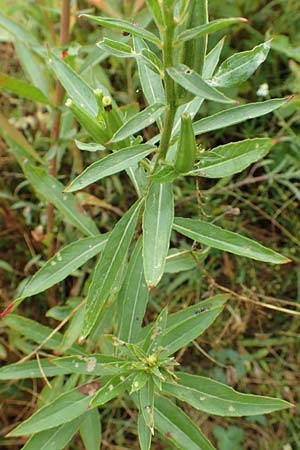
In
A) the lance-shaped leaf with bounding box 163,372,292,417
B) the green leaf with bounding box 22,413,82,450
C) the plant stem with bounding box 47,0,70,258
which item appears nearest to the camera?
the lance-shaped leaf with bounding box 163,372,292,417

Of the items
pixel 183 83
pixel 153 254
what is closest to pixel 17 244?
pixel 153 254

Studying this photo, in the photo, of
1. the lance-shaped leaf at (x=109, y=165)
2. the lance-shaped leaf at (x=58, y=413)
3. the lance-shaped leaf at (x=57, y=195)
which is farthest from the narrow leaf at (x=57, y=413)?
the lance-shaped leaf at (x=109, y=165)

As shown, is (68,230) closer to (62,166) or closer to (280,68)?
(62,166)

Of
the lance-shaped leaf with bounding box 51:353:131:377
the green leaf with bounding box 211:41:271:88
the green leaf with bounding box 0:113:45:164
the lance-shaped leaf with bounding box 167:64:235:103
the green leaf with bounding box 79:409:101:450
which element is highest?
the lance-shaped leaf with bounding box 167:64:235:103

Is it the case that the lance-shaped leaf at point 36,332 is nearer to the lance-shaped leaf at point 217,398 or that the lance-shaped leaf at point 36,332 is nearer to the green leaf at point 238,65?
the lance-shaped leaf at point 217,398

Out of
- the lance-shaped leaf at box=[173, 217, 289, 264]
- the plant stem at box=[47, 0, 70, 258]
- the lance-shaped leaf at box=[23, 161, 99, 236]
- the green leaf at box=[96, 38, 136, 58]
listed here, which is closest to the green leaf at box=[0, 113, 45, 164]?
the plant stem at box=[47, 0, 70, 258]

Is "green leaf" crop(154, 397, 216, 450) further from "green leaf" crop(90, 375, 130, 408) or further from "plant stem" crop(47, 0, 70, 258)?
"plant stem" crop(47, 0, 70, 258)

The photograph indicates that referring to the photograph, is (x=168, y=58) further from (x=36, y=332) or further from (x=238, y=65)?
(x=36, y=332)
